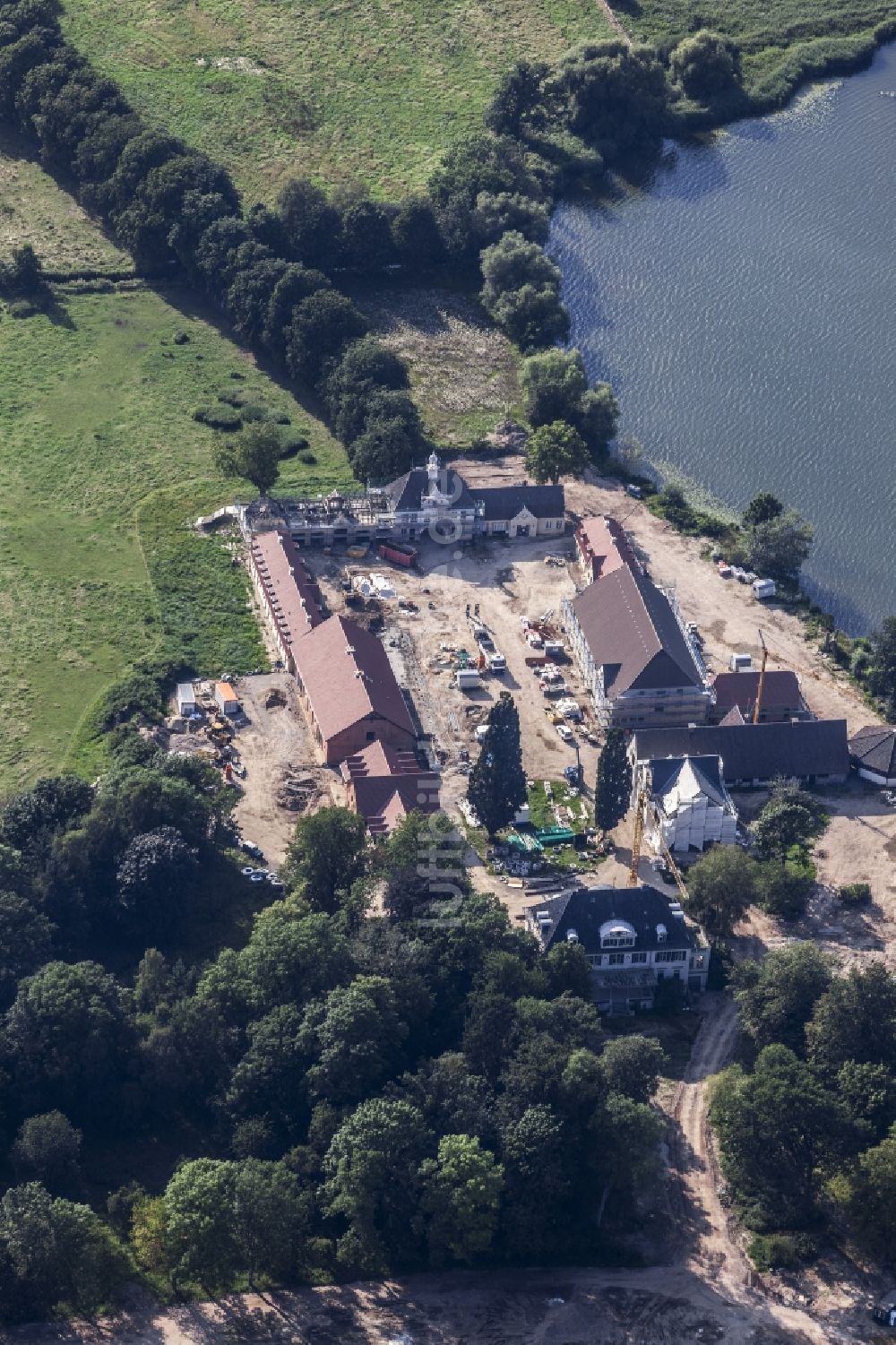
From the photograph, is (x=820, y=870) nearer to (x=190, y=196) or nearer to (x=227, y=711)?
(x=227, y=711)

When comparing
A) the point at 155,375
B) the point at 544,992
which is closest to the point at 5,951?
the point at 544,992

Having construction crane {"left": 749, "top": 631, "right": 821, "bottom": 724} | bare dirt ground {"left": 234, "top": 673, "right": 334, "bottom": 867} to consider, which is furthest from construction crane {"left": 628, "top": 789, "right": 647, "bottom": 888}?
bare dirt ground {"left": 234, "top": 673, "right": 334, "bottom": 867}

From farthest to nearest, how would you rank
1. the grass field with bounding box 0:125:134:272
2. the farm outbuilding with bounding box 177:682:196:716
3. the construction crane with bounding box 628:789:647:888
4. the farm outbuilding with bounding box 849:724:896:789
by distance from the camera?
the grass field with bounding box 0:125:134:272
the farm outbuilding with bounding box 177:682:196:716
the farm outbuilding with bounding box 849:724:896:789
the construction crane with bounding box 628:789:647:888

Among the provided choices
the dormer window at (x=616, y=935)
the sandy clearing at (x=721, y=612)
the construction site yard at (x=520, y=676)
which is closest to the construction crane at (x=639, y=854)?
the construction site yard at (x=520, y=676)

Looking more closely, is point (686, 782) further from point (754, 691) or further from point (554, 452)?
point (554, 452)

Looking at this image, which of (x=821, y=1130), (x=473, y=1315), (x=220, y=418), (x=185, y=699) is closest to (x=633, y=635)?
(x=185, y=699)

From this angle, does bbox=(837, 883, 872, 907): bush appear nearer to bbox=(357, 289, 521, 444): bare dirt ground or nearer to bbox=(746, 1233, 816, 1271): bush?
bbox=(746, 1233, 816, 1271): bush
